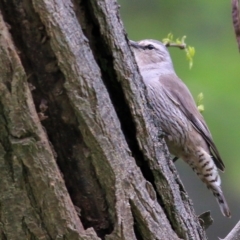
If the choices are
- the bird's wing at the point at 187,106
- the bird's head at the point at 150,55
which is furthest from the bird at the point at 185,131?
the bird's head at the point at 150,55

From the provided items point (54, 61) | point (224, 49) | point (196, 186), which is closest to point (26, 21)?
point (54, 61)

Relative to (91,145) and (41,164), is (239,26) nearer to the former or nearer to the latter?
(91,145)

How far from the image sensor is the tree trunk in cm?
184

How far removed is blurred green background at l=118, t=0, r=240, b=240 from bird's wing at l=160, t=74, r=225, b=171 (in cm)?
166

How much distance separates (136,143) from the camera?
217 centimetres

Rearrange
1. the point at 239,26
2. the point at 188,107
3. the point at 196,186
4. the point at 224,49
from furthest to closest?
1. the point at 196,186
2. the point at 224,49
3. the point at 188,107
4. the point at 239,26

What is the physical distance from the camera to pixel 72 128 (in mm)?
1968

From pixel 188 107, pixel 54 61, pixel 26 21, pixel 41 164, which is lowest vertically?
pixel 41 164

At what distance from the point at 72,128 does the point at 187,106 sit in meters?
2.90

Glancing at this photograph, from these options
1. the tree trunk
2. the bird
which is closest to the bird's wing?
the bird

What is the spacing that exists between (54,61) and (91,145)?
0.29 metres

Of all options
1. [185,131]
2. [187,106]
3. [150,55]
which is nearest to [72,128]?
[185,131]

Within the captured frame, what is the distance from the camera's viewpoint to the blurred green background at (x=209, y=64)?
684cm

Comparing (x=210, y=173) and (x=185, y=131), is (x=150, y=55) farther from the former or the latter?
(x=210, y=173)
